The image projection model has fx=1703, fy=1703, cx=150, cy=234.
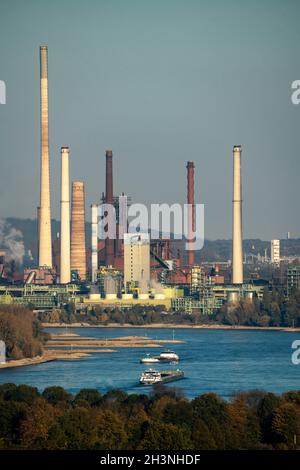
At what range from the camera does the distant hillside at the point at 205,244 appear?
103 metres

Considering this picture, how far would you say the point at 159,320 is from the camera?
68812 millimetres

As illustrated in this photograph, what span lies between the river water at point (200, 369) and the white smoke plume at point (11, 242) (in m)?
37.7

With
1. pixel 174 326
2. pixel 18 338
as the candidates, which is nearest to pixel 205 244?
pixel 174 326

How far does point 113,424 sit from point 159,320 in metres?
43.7

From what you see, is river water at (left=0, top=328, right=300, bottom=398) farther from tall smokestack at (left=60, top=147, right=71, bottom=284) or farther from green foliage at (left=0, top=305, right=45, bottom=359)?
tall smokestack at (left=60, top=147, right=71, bottom=284)

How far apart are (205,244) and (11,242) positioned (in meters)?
20.1

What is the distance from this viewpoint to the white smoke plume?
311 feet

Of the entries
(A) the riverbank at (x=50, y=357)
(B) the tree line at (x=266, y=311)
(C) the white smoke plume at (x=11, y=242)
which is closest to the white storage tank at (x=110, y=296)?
(B) the tree line at (x=266, y=311)

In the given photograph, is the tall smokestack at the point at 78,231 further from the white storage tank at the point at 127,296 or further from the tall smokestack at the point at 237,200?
the tall smokestack at the point at 237,200

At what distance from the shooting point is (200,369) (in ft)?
140

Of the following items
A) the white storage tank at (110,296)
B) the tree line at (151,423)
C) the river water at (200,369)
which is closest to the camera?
the tree line at (151,423)
